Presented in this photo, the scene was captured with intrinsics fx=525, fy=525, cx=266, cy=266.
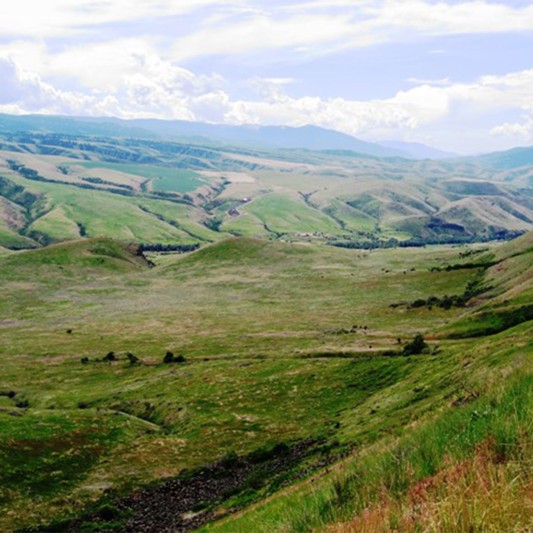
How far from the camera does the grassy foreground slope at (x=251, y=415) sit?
10.5m

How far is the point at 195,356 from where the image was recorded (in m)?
107

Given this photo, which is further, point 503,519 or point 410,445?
point 410,445

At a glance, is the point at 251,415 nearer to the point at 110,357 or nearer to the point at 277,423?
the point at 277,423

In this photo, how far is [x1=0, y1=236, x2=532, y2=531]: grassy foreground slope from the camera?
10.5 metres

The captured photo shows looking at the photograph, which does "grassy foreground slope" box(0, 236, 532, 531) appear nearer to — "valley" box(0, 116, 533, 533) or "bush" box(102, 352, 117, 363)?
"valley" box(0, 116, 533, 533)

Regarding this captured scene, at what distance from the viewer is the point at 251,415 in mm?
69125

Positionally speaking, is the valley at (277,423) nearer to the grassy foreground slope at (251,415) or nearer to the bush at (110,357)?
Result: the grassy foreground slope at (251,415)

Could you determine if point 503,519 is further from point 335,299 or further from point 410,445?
point 335,299

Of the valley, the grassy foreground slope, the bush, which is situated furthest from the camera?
the bush

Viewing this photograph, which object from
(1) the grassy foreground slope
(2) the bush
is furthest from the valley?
(2) the bush

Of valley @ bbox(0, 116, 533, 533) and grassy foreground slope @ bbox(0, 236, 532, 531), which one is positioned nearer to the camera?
valley @ bbox(0, 116, 533, 533)

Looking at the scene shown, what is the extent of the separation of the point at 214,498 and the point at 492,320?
54.2m

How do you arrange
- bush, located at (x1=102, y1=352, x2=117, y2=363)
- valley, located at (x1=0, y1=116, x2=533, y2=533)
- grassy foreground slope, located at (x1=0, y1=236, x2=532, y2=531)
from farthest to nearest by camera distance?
bush, located at (x1=102, y1=352, x2=117, y2=363) < grassy foreground slope, located at (x1=0, y1=236, x2=532, y2=531) < valley, located at (x1=0, y1=116, x2=533, y2=533)

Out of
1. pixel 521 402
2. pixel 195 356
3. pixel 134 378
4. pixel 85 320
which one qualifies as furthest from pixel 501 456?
pixel 85 320
